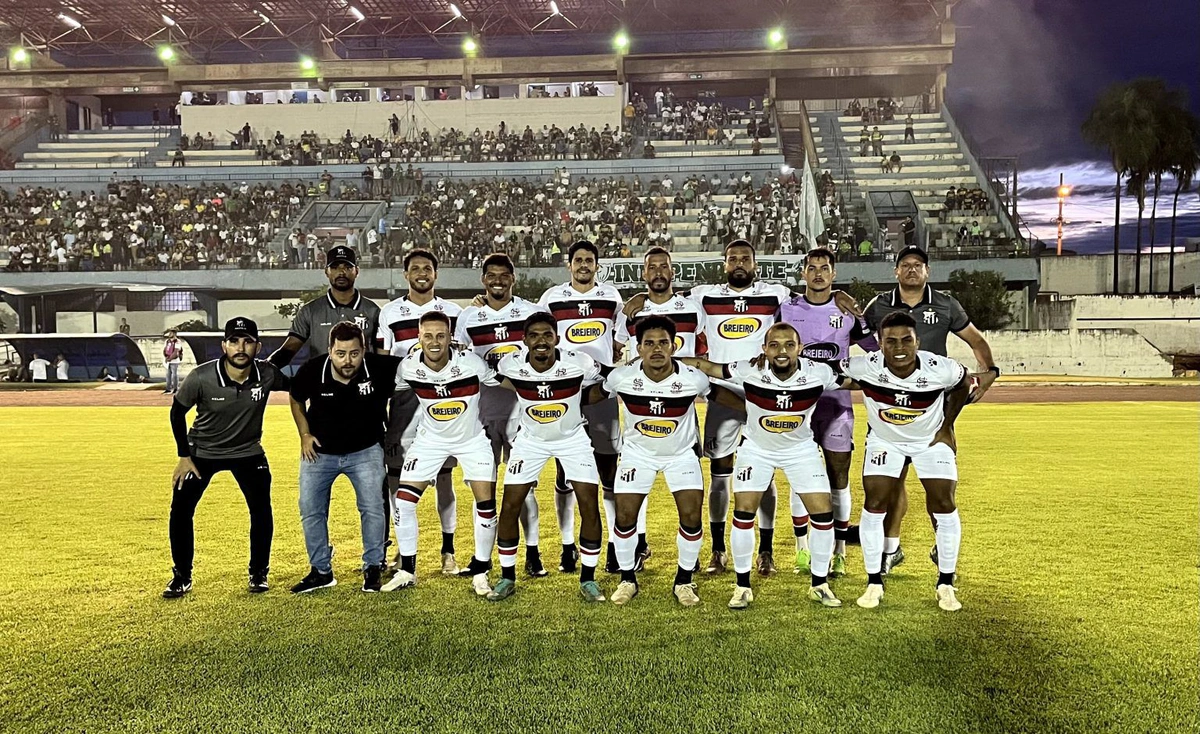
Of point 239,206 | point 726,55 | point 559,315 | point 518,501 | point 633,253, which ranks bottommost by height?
point 518,501

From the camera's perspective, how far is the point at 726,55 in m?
45.8

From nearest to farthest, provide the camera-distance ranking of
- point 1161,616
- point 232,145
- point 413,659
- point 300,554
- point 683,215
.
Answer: point 413,659 → point 1161,616 → point 300,554 → point 683,215 → point 232,145

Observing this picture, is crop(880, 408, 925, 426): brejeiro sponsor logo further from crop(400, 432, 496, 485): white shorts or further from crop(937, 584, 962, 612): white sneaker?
crop(400, 432, 496, 485): white shorts

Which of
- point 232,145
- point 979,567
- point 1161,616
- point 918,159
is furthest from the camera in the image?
point 232,145

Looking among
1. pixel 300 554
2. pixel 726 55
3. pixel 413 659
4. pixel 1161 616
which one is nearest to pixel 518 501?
pixel 413 659

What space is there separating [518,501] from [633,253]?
92.7 ft

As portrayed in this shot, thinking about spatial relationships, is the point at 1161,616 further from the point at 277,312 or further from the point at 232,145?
the point at 232,145

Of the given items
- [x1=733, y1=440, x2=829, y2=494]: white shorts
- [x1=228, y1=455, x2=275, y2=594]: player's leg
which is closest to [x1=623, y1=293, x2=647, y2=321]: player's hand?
[x1=733, y1=440, x2=829, y2=494]: white shorts

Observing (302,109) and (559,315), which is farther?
(302,109)

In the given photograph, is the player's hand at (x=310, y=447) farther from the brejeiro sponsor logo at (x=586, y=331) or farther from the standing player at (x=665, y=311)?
the standing player at (x=665, y=311)

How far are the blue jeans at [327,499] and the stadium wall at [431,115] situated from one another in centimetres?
4082

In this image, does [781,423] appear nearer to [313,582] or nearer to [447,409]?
[447,409]

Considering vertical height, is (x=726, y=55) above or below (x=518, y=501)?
above

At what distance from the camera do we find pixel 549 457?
21.4ft
